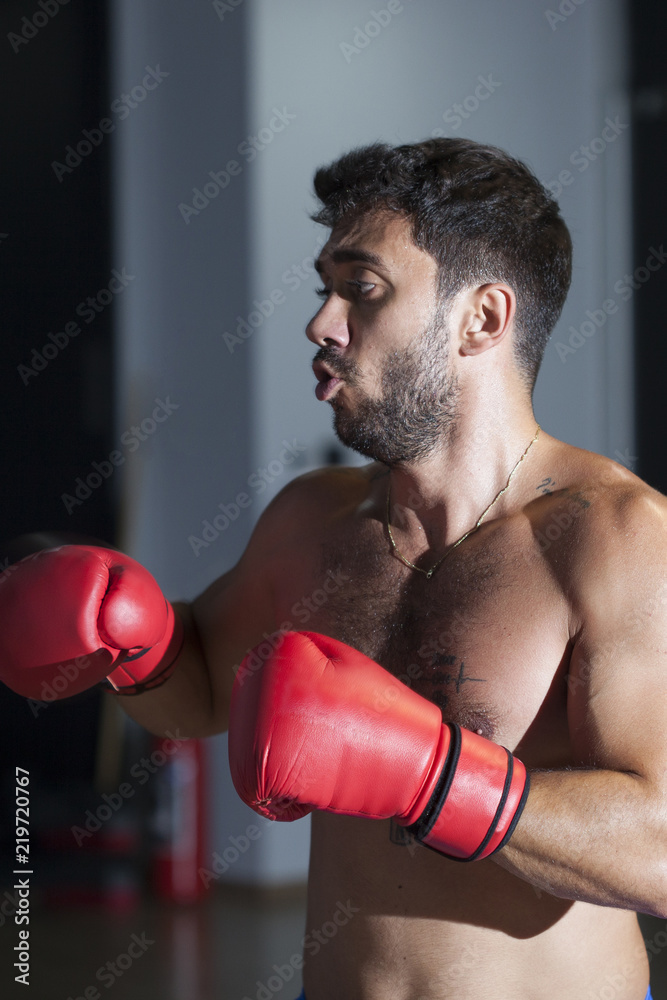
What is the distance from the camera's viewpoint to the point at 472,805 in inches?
33.0

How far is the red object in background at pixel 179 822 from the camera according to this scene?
289cm

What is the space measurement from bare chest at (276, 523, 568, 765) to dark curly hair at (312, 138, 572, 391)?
0.32 meters

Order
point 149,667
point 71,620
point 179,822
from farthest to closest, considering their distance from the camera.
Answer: point 179,822 → point 149,667 → point 71,620

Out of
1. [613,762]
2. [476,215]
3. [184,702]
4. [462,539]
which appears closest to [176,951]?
[184,702]

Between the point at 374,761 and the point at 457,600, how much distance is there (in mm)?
256

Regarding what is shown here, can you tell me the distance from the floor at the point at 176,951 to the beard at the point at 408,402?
1.84 metres

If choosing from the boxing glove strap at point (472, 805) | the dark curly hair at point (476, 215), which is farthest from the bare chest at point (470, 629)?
the dark curly hair at point (476, 215)

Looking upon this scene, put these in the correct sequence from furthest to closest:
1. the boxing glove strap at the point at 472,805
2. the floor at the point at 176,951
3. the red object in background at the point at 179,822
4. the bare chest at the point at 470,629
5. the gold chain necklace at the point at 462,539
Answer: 1. the red object in background at the point at 179,822
2. the floor at the point at 176,951
3. the gold chain necklace at the point at 462,539
4. the bare chest at the point at 470,629
5. the boxing glove strap at the point at 472,805

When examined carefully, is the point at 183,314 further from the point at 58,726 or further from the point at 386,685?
the point at 386,685

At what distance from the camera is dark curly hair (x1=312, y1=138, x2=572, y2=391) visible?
1.16 meters

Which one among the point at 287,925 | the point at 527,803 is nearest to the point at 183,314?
the point at 287,925

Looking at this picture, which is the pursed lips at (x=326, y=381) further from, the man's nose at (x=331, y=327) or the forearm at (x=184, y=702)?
the forearm at (x=184, y=702)

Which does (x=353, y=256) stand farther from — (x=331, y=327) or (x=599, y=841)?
(x=599, y=841)

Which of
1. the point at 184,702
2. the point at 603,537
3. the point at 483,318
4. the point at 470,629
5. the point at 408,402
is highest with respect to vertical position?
the point at 483,318
